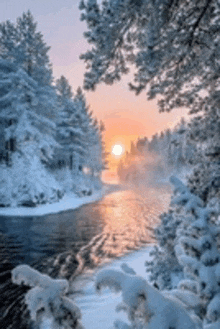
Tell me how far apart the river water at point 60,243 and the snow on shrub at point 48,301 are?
5.10 meters

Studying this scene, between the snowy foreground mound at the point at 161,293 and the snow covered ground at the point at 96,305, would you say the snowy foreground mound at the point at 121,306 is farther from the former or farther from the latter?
the snow covered ground at the point at 96,305

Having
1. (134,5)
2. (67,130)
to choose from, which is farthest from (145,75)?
(67,130)

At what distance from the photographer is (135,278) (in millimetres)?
1364

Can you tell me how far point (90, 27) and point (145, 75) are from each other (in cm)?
121

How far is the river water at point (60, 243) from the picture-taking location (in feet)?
23.1

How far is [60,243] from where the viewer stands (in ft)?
39.8

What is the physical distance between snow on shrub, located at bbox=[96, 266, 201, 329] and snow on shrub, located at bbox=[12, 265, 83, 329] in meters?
0.27

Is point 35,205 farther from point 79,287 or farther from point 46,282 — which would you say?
point 46,282

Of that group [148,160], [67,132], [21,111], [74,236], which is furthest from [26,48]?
[148,160]

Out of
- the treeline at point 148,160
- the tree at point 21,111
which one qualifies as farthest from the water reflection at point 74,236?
the treeline at point 148,160

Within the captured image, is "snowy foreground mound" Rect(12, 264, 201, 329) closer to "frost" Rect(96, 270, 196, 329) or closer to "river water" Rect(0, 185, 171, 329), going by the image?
"frost" Rect(96, 270, 196, 329)

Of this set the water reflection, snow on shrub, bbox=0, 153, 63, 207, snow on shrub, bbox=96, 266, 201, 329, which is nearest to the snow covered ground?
the water reflection

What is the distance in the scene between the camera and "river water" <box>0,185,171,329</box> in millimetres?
7046

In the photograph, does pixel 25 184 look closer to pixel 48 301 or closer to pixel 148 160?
pixel 48 301
